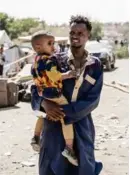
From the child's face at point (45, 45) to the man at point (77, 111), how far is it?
0.50ft

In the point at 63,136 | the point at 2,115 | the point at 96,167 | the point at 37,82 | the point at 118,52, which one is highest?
the point at 37,82

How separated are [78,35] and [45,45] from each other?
238 millimetres

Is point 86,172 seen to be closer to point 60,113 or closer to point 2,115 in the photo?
point 60,113

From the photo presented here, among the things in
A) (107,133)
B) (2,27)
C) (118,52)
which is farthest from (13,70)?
(2,27)

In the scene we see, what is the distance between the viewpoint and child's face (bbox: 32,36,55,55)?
3201 mm

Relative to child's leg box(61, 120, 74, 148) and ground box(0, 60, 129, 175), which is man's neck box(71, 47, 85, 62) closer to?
child's leg box(61, 120, 74, 148)

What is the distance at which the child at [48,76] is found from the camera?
10.1 ft

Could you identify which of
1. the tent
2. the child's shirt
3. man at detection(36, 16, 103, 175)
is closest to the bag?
man at detection(36, 16, 103, 175)

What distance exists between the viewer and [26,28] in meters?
81.2

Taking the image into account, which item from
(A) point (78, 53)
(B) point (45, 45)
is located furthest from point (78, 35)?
(B) point (45, 45)

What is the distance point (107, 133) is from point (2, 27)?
218ft

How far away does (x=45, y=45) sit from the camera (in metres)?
3.20

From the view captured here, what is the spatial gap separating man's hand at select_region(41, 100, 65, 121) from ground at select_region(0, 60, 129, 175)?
A: 8.46ft

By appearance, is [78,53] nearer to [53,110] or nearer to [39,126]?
[53,110]
